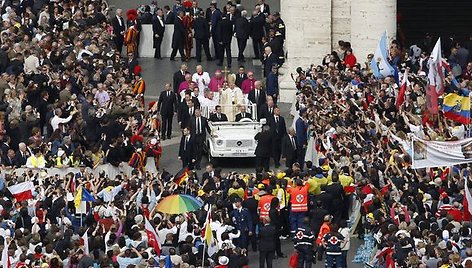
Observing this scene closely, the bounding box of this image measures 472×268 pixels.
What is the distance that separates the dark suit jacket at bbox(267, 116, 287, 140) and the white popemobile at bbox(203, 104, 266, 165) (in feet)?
0.97

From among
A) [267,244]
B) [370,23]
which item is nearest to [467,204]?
[267,244]

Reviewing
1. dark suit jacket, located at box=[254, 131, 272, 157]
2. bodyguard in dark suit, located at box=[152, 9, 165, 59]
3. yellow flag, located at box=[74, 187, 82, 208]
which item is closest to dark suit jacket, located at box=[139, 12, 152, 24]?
bodyguard in dark suit, located at box=[152, 9, 165, 59]

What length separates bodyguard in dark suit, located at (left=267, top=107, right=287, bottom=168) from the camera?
58.4 metres

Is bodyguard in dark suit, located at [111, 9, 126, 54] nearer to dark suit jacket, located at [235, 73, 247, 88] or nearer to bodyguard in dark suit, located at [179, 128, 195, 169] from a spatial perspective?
dark suit jacket, located at [235, 73, 247, 88]

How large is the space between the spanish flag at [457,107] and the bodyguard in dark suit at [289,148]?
264 inches

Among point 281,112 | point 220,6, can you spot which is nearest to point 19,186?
point 281,112

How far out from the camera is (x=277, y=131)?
58719 mm

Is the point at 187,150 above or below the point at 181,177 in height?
below

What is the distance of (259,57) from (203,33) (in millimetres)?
2021

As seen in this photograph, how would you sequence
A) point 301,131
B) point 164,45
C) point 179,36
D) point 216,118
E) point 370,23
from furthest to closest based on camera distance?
point 164,45 < point 179,36 < point 370,23 < point 216,118 < point 301,131

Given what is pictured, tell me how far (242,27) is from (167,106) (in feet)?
31.4

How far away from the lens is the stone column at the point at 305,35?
65.9 meters

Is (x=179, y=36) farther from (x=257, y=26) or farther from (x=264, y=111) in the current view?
(x=264, y=111)

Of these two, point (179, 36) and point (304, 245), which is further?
point (179, 36)
